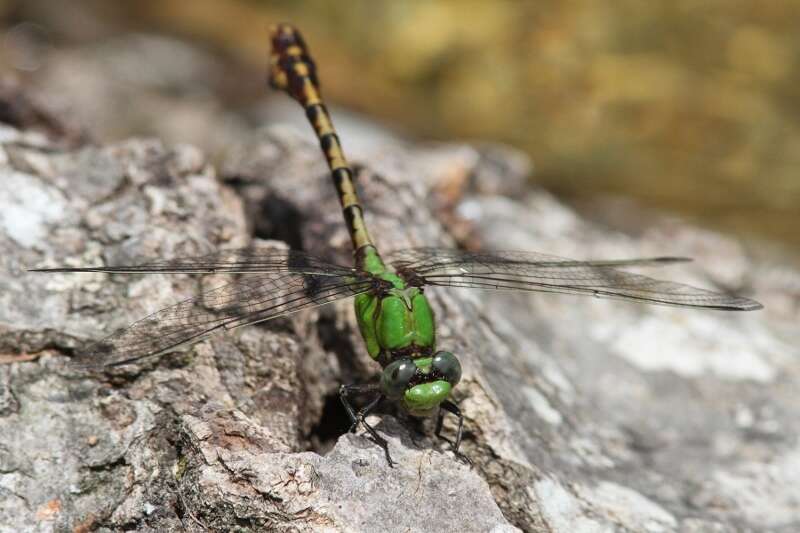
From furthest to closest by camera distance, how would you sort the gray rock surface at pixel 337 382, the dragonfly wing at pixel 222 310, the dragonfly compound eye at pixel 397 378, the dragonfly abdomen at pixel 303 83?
the dragonfly abdomen at pixel 303 83 < the dragonfly compound eye at pixel 397 378 < the dragonfly wing at pixel 222 310 < the gray rock surface at pixel 337 382

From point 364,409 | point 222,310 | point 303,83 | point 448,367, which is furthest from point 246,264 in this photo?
point 303,83

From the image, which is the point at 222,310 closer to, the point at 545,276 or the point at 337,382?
the point at 337,382

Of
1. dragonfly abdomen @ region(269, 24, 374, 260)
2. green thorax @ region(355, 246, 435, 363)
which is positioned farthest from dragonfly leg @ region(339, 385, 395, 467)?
dragonfly abdomen @ region(269, 24, 374, 260)

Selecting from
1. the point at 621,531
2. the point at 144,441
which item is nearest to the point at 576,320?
the point at 621,531

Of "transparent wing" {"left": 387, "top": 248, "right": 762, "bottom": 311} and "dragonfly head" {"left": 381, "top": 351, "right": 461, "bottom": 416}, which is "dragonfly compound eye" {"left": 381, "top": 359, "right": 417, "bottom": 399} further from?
"transparent wing" {"left": 387, "top": 248, "right": 762, "bottom": 311}

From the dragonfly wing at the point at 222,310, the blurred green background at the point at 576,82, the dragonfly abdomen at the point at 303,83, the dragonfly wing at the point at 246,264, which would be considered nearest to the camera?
the dragonfly wing at the point at 222,310

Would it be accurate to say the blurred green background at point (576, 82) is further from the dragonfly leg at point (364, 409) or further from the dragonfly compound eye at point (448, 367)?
the dragonfly compound eye at point (448, 367)

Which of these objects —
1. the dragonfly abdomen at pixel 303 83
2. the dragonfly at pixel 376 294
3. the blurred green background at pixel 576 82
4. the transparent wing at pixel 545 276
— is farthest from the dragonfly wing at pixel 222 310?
the blurred green background at pixel 576 82
